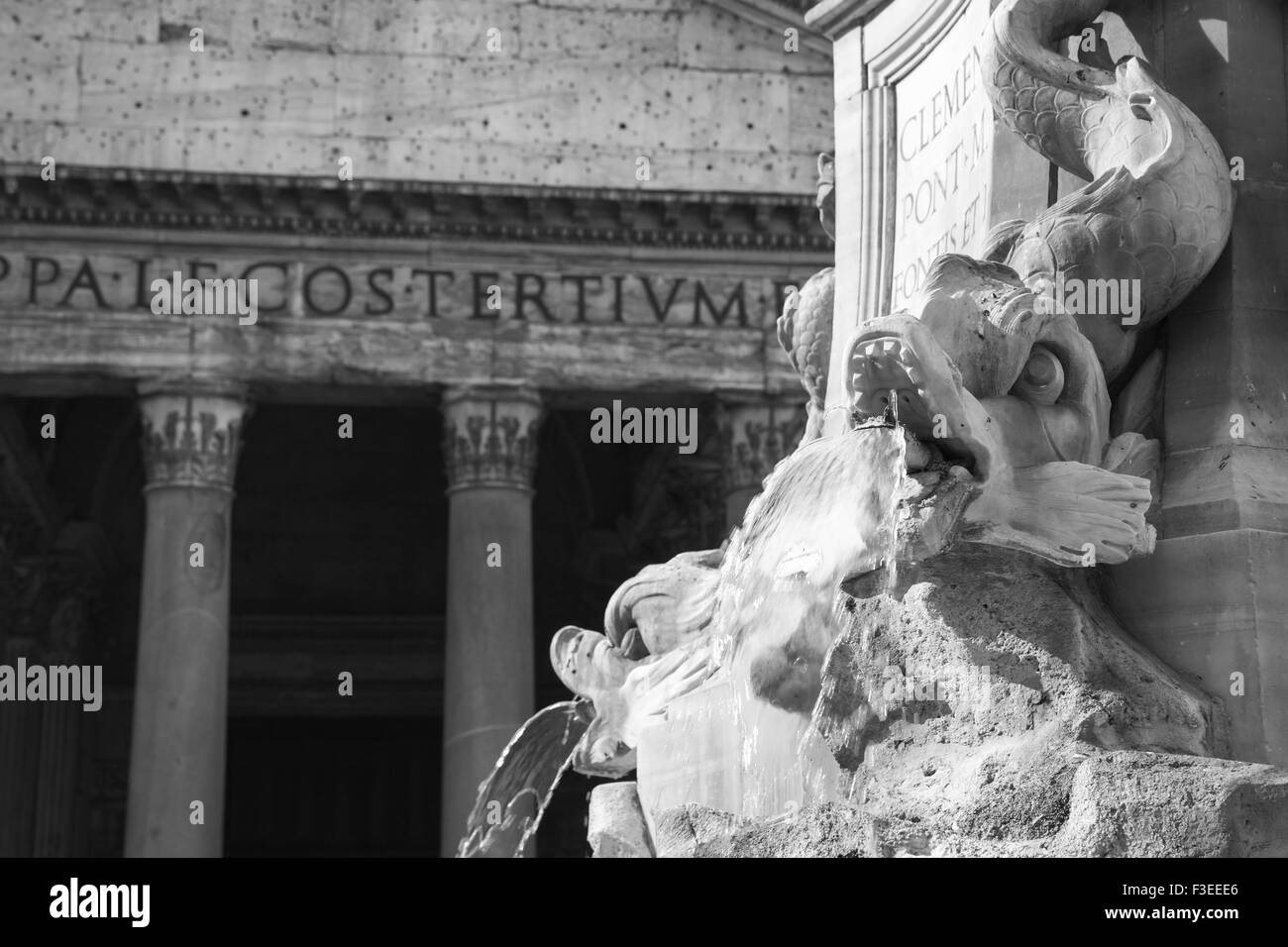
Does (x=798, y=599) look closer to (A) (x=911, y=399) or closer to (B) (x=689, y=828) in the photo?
(B) (x=689, y=828)

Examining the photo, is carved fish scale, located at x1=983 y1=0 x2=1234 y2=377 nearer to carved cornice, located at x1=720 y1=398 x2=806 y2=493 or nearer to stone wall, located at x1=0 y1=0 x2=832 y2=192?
carved cornice, located at x1=720 y1=398 x2=806 y2=493

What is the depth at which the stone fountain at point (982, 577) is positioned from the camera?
3.83 metres

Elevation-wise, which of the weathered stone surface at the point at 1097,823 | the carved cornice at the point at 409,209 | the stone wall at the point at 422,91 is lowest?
the weathered stone surface at the point at 1097,823

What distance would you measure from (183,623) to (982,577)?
1839cm

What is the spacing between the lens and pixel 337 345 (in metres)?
23.4

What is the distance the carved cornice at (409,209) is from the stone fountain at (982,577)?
17636 millimetres

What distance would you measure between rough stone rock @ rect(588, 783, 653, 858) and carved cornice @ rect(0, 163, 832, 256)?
59.8 feet

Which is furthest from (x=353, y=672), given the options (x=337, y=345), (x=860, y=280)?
(x=860, y=280)

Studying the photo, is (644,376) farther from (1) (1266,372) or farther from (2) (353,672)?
(1) (1266,372)

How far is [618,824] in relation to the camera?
515cm

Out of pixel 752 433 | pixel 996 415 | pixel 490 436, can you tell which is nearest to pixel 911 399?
pixel 996 415

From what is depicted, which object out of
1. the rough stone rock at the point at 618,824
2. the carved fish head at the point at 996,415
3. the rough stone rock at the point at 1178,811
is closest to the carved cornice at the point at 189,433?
the rough stone rock at the point at 618,824

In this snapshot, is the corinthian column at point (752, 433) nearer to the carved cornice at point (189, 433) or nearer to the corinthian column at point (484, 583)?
the corinthian column at point (484, 583)

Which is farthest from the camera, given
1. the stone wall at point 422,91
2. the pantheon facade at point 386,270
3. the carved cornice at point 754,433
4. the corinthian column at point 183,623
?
the stone wall at point 422,91
